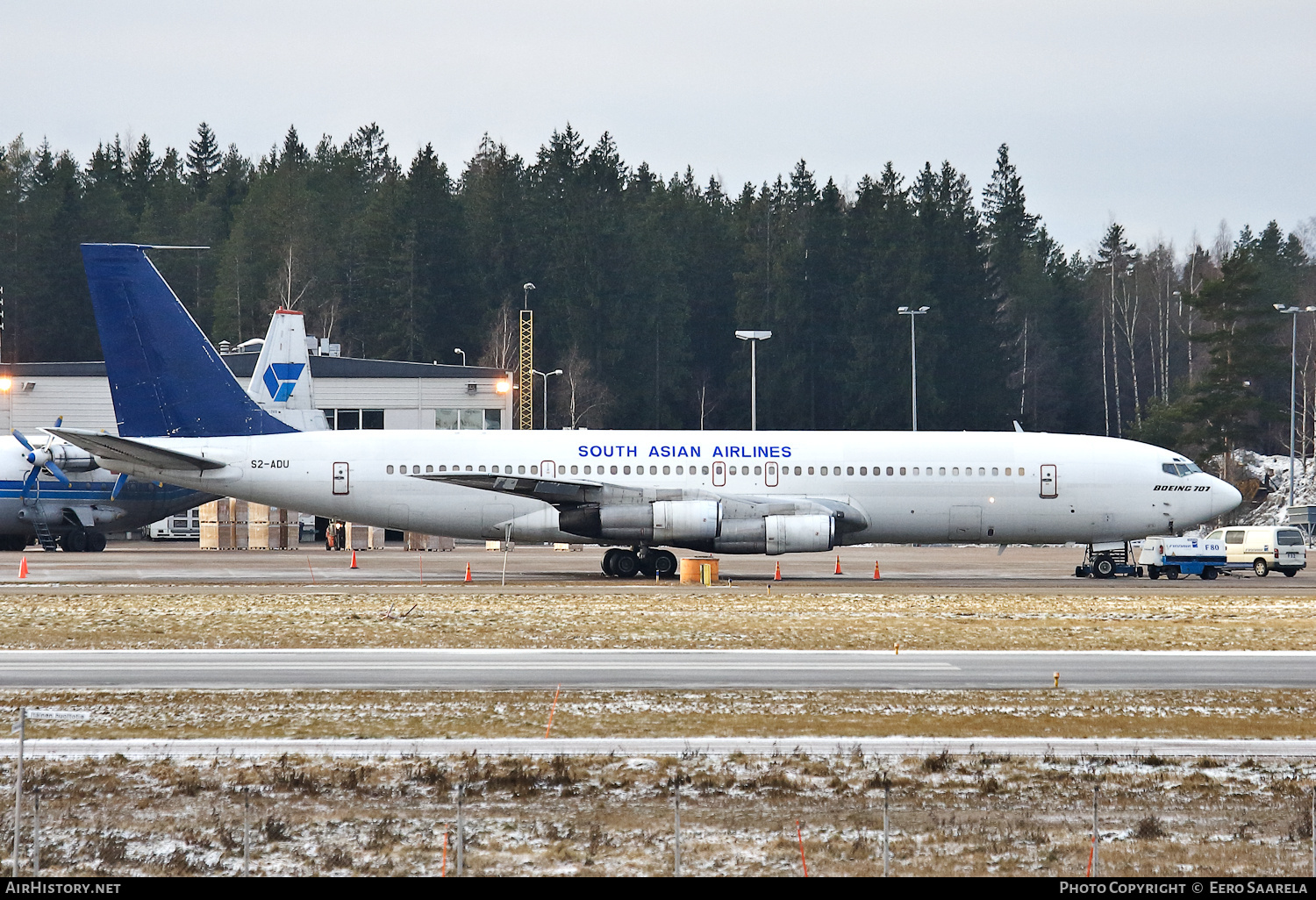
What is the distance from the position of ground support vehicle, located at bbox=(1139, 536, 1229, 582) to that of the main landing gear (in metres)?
15.0

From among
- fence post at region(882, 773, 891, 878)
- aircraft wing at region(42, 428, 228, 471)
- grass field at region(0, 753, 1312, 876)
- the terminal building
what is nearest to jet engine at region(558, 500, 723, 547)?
aircraft wing at region(42, 428, 228, 471)

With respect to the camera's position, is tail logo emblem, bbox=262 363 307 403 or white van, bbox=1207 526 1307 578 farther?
tail logo emblem, bbox=262 363 307 403

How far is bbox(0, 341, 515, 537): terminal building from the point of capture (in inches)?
2648

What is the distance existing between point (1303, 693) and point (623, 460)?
23.0 metres

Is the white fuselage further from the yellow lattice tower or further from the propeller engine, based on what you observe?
the yellow lattice tower

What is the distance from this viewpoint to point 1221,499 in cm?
4131

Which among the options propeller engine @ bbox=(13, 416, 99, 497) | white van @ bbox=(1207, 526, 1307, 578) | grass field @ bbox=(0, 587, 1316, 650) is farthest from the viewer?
propeller engine @ bbox=(13, 416, 99, 497)

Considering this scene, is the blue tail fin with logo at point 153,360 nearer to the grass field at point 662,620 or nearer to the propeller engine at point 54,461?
the grass field at point 662,620

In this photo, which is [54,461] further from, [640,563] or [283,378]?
[640,563]

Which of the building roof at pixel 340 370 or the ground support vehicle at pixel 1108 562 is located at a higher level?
the building roof at pixel 340 370

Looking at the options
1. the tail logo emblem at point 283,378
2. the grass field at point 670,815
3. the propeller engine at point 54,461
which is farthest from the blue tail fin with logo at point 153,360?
the grass field at point 670,815

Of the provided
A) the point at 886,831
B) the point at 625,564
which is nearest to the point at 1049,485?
the point at 625,564

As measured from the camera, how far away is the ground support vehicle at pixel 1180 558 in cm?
4212

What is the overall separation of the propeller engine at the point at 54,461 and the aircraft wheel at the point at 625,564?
23740mm
